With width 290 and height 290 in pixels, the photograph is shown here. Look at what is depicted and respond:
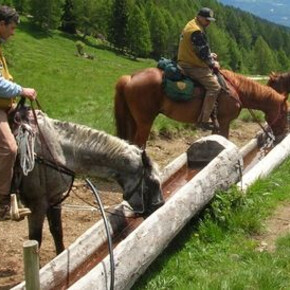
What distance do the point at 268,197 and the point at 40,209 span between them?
11.8 feet

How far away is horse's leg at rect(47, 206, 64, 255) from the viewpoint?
22.8 ft

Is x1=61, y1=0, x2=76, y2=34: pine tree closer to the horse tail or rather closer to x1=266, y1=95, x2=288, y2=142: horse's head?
x1=266, y1=95, x2=288, y2=142: horse's head

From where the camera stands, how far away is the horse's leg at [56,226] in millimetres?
6961

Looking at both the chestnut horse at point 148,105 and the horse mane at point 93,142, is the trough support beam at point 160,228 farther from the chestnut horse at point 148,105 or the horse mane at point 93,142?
the chestnut horse at point 148,105

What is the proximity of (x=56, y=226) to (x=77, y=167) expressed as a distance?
78 centimetres

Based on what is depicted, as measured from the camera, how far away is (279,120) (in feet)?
42.1

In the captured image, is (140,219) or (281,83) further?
(281,83)

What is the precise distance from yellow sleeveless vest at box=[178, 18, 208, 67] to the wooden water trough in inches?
109

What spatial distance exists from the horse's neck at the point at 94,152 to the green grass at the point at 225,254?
1.18m

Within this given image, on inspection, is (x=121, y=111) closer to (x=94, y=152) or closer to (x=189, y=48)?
(x=189, y=48)

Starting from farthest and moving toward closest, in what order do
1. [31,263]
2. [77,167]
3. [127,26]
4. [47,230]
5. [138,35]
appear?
[127,26], [138,35], [47,230], [77,167], [31,263]

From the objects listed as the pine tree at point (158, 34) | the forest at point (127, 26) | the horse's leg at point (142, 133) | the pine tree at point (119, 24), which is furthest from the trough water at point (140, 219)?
the pine tree at point (158, 34)

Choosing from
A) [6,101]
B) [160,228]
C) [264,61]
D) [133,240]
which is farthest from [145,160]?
[264,61]

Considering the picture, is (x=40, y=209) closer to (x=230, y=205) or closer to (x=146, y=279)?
(x=146, y=279)
